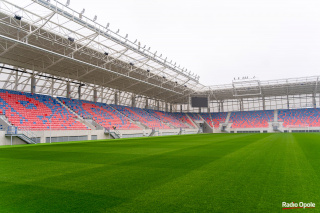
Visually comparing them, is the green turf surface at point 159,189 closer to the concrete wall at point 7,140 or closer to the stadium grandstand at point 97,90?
the concrete wall at point 7,140

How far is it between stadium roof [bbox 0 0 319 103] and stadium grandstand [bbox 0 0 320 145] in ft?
0.33

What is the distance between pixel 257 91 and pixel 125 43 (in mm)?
38764

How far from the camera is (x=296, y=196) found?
12.5ft

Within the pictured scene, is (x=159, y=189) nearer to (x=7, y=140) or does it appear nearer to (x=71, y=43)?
(x=7, y=140)

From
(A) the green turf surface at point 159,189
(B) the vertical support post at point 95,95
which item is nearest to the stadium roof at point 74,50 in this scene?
(B) the vertical support post at point 95,95

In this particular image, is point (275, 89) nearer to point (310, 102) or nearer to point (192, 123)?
point (310, 102)

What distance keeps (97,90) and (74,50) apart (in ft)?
59.6

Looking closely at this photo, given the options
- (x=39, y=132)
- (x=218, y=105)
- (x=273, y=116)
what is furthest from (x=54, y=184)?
(x=218, y=105)

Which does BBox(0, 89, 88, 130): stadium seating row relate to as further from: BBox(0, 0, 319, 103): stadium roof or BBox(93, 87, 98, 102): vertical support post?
BBox(93, 87, 98, 102): vertical support post

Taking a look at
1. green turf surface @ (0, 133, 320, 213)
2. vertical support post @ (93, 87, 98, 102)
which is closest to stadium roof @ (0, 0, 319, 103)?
vertical support post @ (93, 87, 98, 102)

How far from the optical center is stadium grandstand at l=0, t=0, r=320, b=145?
21.2m

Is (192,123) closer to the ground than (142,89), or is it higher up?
closer to the ground

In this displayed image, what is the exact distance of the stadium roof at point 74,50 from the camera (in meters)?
19.2

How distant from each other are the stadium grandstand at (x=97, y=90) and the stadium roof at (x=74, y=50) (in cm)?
10
